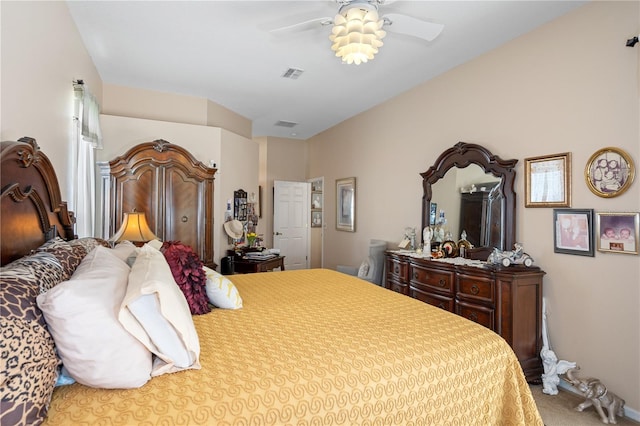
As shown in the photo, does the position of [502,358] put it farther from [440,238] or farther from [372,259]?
[372,259]

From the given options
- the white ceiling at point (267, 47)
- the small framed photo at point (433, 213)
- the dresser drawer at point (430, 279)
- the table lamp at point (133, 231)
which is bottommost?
the dresser drawer at point (430, 279)

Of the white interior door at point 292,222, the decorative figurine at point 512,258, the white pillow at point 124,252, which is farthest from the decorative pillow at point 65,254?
the white interior door at point 292,222

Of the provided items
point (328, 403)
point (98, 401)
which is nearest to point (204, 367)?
point (98, 401)

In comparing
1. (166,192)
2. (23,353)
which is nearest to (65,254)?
(23,353)

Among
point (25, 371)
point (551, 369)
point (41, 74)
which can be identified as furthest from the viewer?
point (551, 369)

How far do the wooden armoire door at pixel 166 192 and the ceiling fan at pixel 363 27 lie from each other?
7.27 feet

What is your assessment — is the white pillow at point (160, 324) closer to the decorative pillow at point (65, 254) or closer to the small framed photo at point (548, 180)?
the decorative pillow at point (65, 254)

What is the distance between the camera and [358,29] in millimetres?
2221

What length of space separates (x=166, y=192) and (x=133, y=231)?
115cm

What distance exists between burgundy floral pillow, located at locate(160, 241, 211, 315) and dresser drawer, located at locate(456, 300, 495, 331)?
228 centimetres

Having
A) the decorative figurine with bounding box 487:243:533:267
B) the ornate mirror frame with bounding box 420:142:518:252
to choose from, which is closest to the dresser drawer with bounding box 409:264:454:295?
the decorative figurine with bounding box 487:243:533:267

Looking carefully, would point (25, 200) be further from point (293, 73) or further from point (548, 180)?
point (548, 180)

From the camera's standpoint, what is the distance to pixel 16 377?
866mm

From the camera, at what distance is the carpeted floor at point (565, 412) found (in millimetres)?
2297
